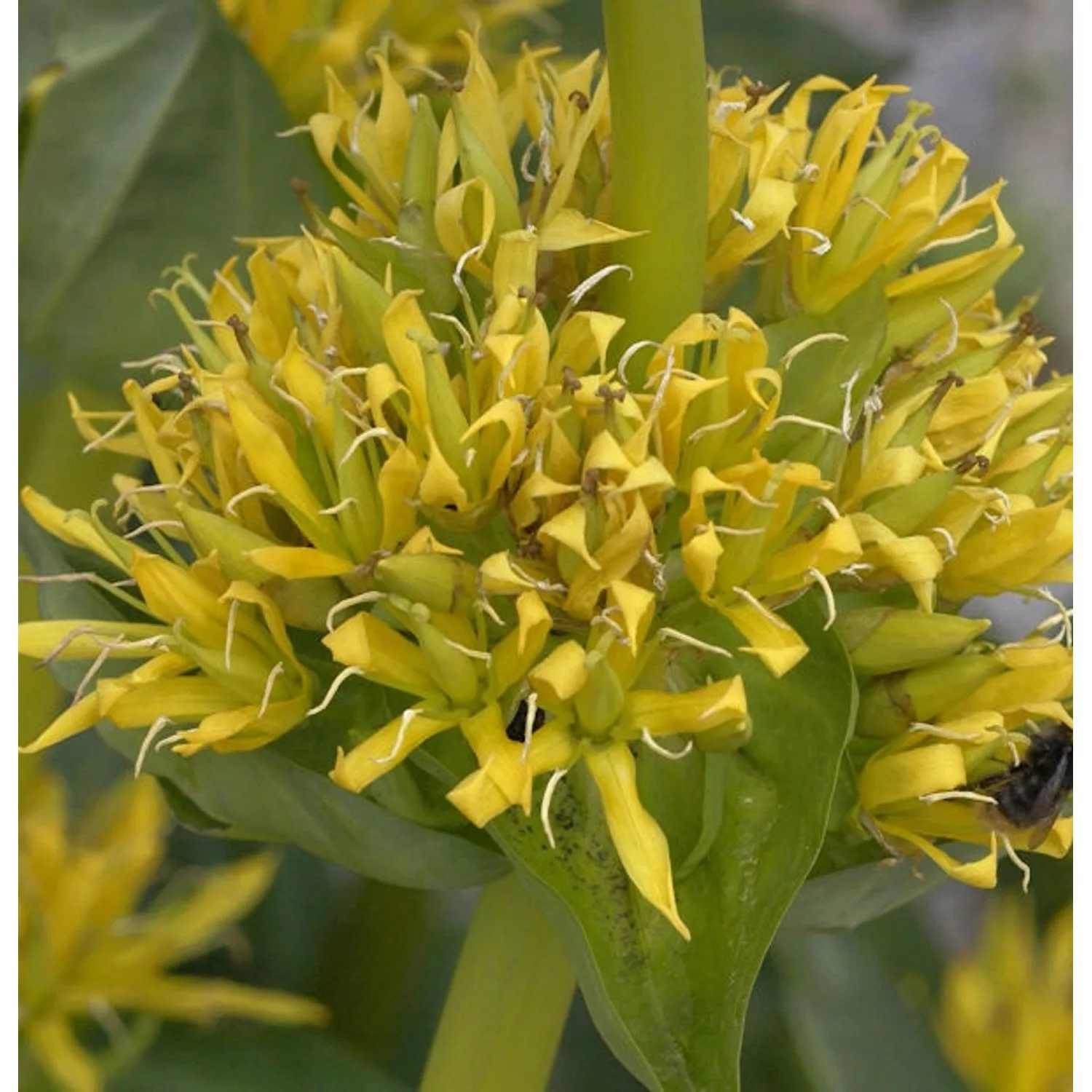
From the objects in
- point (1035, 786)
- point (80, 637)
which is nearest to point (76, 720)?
point (80, 637)

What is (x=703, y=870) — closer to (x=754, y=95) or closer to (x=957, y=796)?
(x=957, y=796)

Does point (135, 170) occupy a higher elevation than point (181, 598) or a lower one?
higher

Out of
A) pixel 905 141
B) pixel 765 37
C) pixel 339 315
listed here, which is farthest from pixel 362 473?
pixel 765 37

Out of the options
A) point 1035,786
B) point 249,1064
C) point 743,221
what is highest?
point 743,221

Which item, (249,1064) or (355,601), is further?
(249,1064)

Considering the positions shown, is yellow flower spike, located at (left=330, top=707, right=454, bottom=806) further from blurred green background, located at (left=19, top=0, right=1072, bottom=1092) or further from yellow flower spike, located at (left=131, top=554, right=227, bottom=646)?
blurred green background, located at (left=19, top=0, right=1072, bottom=1092)

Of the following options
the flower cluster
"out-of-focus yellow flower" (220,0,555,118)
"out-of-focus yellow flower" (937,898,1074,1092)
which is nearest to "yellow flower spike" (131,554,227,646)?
the flower cluster

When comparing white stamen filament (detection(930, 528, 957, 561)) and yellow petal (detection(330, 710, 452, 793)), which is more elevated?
white stamen filament (detection(930, 528, 957, 561))
